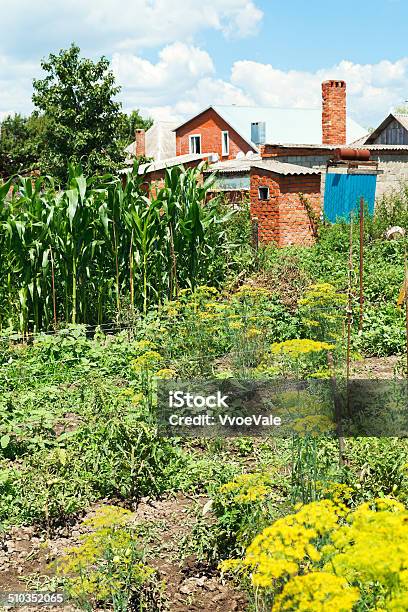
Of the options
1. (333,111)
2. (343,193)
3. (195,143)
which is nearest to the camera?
(343,193)

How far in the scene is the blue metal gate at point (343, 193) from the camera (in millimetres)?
18594

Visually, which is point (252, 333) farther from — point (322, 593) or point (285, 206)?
point (285, 206)

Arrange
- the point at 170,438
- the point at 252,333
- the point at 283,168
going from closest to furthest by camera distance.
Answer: the point at 170,438
the point at 252,333
the point at 283,168

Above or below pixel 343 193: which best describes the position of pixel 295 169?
above

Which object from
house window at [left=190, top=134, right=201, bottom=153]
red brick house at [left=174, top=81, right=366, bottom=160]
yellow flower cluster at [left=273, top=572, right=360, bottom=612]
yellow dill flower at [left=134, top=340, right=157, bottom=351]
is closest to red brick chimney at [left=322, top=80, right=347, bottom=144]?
red brick house at [left=174, top=81, right=366, bottom=160]

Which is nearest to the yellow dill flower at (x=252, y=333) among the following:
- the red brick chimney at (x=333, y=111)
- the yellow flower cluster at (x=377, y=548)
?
the yellow flower cluster at (x=377, y=548)

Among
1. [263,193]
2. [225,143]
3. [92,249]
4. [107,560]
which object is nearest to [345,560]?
[107,560]

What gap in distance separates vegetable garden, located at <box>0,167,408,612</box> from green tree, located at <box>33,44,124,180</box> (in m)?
16.5

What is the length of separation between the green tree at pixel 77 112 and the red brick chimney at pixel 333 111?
7776 millimetres

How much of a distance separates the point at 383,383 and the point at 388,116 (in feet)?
67.7

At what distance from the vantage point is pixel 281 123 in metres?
37.6

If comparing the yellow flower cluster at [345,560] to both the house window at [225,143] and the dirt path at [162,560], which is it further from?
the house window at [225,143]

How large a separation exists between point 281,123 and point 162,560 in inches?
1379

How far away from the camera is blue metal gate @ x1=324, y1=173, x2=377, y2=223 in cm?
1859
